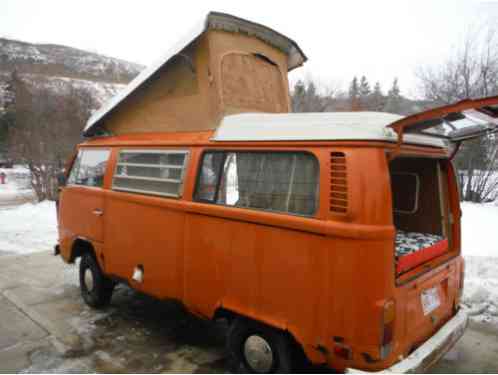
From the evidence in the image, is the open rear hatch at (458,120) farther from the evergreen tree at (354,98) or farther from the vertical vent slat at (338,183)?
the evergreen tree at (354,98)

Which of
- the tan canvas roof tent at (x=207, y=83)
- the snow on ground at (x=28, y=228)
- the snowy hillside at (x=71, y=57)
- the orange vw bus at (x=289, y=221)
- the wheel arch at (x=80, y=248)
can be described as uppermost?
the snowy hillside at (x=71, y=57)

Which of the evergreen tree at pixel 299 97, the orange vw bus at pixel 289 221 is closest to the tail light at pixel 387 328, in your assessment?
the orange vw bus at pixel 289 221

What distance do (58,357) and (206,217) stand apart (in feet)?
6.97

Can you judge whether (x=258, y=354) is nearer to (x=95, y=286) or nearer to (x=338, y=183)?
(x=338, y=183)

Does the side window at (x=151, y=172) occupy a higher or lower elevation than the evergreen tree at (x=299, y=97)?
lower

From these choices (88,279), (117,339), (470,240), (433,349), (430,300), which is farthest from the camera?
(470,240)

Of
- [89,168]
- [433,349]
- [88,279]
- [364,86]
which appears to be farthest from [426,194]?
[364,86]

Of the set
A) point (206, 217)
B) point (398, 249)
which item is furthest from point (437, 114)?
point (206, 217)

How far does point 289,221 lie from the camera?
2562 mm

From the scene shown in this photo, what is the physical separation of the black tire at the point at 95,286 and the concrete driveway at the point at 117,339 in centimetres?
13

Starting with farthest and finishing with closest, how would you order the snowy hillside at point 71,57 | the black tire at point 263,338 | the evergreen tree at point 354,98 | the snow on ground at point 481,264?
the snowy hillside at point 71,57 → the evergreen tree at point 354,98 → the snow on ground at point 481,264 → the black tire at point 263,338

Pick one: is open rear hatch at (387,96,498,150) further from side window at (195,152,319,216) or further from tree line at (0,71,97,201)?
tree line at (0,71,97,201)

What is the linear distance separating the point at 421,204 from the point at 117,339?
11.6 feet

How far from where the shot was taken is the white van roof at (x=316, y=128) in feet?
7.76
